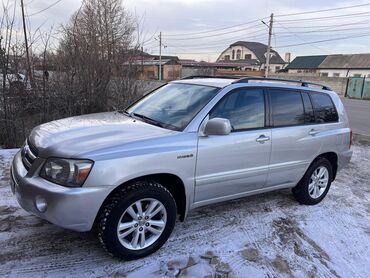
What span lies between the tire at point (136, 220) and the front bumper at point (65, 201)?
143 millimetres

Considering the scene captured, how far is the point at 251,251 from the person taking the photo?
11.2 ft

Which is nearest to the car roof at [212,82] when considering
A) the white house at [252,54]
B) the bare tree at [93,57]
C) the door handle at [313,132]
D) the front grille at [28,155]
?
the door handle at [313,132]

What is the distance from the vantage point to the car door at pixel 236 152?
341 centimetres

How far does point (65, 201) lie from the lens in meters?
2.64

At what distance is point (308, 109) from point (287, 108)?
44cm

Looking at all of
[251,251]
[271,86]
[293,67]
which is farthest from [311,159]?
[293,67]

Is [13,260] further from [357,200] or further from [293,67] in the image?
[293,67]

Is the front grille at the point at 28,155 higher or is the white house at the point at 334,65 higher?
the white house at the point at 334,65

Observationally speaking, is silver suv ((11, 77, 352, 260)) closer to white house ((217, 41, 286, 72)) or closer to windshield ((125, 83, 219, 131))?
windshield ((125, 83, 219, 131))

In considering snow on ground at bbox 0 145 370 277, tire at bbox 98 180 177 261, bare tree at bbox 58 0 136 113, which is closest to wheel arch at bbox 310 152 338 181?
snow on ground at bbox 0 145 370 277

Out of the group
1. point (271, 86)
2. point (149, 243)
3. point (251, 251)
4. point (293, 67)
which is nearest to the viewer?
point (149, 243)

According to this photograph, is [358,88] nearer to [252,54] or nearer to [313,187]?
[313,187]

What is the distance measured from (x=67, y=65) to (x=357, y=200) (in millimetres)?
7418

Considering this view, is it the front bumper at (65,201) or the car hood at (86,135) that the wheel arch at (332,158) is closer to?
the car hood at (86,135)
